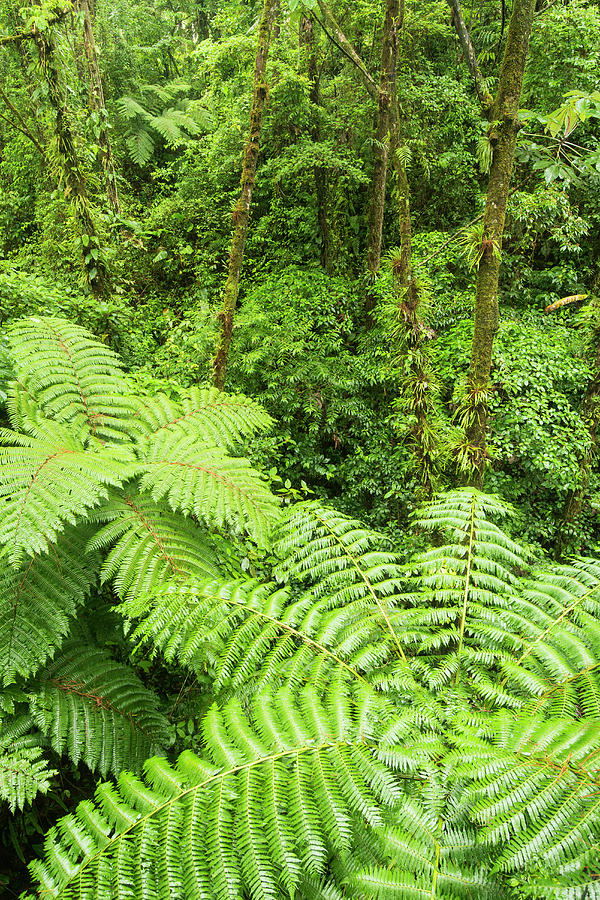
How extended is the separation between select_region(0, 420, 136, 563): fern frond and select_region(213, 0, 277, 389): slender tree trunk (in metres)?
2.51

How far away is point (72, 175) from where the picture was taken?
4457 millimetres

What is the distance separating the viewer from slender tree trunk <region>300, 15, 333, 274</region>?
748 cm

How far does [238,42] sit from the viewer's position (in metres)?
6.10

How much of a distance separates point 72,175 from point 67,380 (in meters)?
3.15

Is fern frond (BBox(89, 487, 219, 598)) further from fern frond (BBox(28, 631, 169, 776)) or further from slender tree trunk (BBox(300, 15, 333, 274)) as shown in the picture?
slender tree trunk (BBox(300, 15, 333, 274))

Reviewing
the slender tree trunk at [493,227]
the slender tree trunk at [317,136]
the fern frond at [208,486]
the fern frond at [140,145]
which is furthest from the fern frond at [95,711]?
the fern frond at [140,145]

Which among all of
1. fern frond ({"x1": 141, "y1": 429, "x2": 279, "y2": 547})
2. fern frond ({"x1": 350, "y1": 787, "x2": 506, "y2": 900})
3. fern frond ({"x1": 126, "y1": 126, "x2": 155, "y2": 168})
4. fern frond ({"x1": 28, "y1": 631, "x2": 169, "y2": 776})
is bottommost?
fern frond ({"x1": 28, "y1": 631, "x2": 169, "y2": 776})

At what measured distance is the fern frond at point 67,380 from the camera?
2.46 meters

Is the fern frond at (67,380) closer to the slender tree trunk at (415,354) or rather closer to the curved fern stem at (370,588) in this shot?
the curved fern stem at (370,588)

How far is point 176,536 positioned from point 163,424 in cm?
81

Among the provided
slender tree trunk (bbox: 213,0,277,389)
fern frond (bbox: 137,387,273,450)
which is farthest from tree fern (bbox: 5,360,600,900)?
slender tree trunk (bbox: 213,0,277,389)

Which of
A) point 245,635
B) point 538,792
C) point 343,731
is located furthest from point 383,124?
point 538,792

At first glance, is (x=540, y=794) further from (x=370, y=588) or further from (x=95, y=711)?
(x=95, y=711)

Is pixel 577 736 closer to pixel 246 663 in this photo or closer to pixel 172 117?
pixel 246 663
